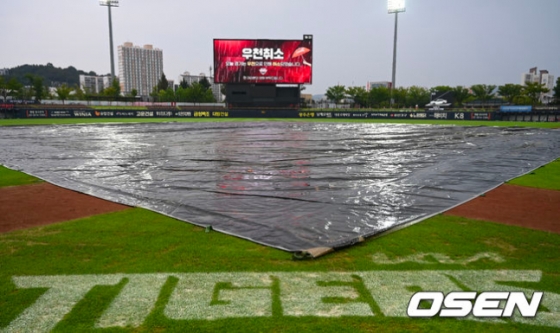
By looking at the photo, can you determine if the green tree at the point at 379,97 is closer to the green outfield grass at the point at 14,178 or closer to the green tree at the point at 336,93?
the green tree at the point at 336,93

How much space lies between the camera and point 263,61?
182 feet

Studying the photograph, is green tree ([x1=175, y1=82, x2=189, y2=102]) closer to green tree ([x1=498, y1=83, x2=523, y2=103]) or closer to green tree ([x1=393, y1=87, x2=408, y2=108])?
green tree ([x1=393, y1=87, x2=408, y2=108])

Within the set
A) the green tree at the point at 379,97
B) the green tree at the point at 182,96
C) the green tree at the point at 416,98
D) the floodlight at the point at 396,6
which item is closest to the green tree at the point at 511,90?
the green tree at the point at 416,98

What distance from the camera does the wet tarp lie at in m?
6.18

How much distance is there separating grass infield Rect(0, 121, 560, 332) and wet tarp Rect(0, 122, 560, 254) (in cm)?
50

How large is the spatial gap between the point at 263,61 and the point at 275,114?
8.12 m

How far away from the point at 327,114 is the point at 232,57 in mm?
16821

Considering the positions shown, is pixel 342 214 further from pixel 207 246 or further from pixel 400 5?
pixel 400 5

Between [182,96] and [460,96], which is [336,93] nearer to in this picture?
[460,96]

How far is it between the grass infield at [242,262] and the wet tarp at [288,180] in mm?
501

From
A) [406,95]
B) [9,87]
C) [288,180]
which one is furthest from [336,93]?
[288,180]

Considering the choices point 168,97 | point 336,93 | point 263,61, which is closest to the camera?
point 263,61

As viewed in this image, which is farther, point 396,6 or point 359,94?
point 359,94

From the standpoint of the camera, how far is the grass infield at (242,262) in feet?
10.6
